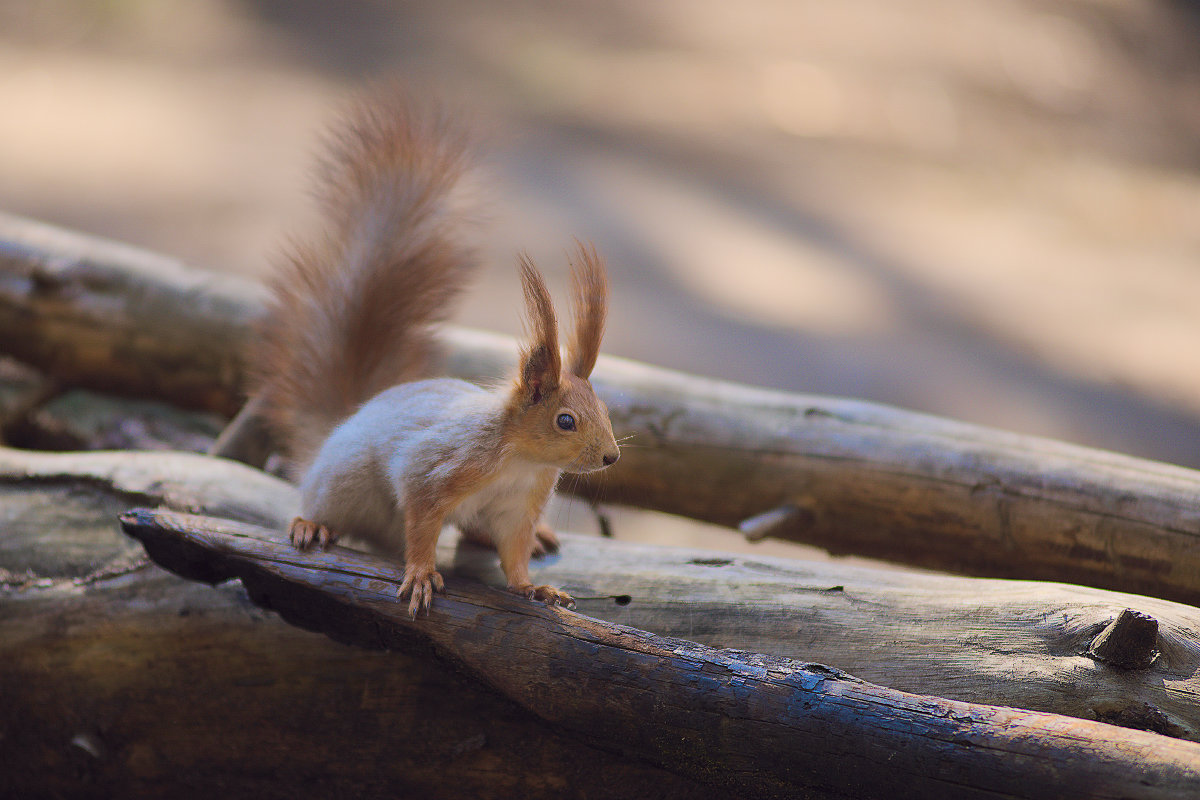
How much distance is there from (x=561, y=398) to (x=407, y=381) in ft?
1.56

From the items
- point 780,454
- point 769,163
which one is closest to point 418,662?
point 780,454

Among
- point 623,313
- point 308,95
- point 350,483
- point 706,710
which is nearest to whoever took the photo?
point 706,710

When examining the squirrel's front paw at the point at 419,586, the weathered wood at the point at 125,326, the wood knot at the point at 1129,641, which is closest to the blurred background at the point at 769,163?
the weathered wood at the point at 125,326

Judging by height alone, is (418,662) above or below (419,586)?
below

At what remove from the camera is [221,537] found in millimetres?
1188

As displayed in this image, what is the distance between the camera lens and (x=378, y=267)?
150 cm

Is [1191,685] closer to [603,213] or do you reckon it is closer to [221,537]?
[221,537]

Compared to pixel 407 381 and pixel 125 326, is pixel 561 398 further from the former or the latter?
pixel 125 326

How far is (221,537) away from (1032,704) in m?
1.03

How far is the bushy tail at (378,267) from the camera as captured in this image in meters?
1.49

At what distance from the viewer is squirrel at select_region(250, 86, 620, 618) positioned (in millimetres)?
1117

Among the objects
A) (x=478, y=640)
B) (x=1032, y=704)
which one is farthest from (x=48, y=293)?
(x=1032, y=704)

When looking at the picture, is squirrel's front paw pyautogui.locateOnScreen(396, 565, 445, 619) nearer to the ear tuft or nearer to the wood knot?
the ear tuft

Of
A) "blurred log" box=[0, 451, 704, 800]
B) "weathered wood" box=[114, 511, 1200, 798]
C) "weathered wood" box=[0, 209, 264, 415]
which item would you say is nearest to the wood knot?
"weathered wood" box=[114, 511, 1200, 798]
